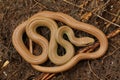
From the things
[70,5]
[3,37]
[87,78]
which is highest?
[70,5]

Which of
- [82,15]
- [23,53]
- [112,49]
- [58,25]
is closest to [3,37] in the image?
[23,53]

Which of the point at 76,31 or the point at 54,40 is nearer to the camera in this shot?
the point at 54,40

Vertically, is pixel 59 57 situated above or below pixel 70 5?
below

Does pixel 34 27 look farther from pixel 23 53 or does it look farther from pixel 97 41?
pixel 97 41
